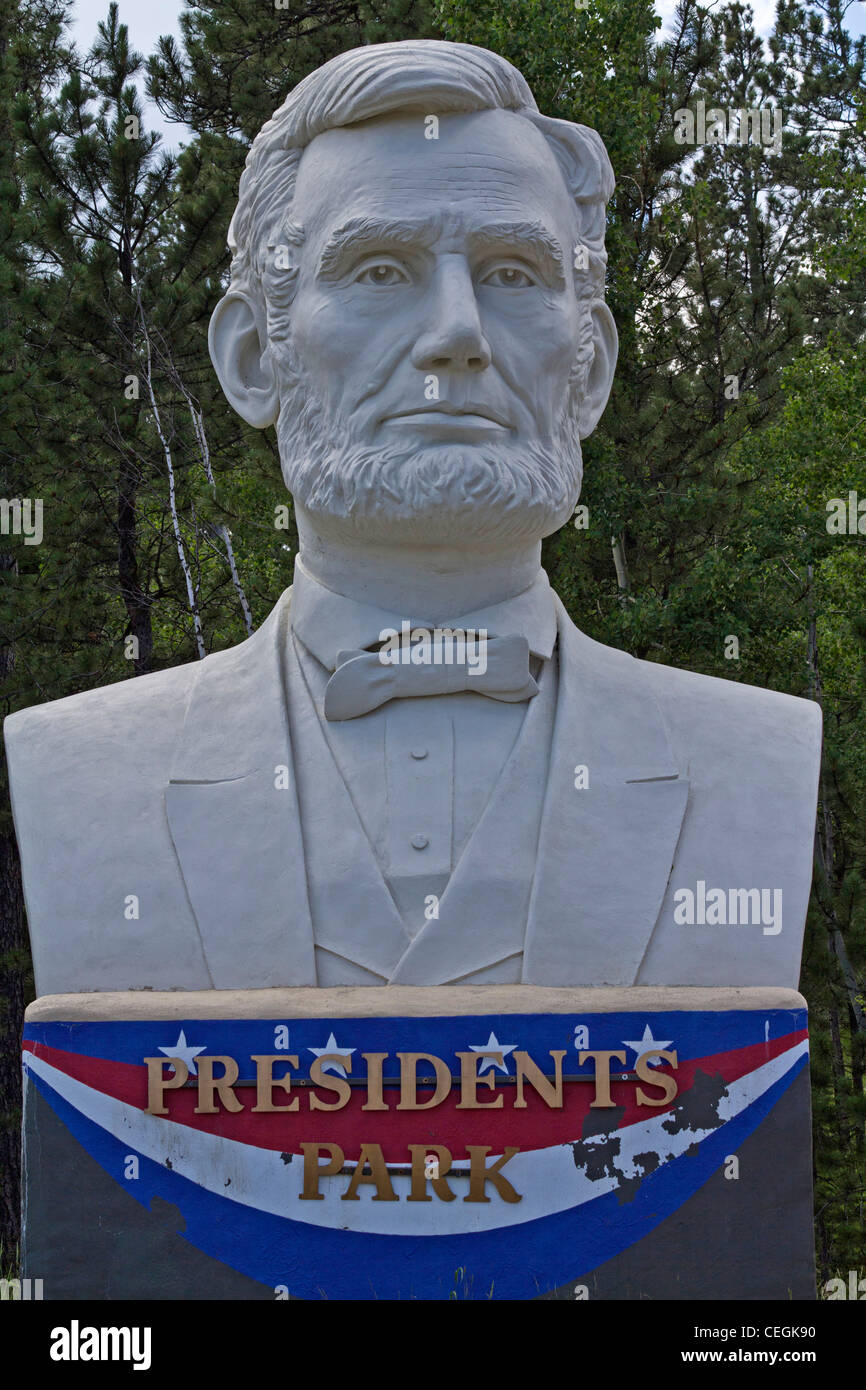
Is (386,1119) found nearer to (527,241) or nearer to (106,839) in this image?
(106,839)

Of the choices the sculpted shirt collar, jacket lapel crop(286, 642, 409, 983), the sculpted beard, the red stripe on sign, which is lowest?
the red stripe on sign

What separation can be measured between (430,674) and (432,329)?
2.31 ft

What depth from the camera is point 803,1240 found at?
344 centimetres

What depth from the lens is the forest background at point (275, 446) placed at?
8.65m

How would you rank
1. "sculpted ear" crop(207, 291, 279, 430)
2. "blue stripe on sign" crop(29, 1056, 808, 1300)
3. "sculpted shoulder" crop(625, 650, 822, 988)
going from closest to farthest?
1. "blue stripe on sign" crop(29, 1056, 808, 1300)
2. "sculpted shoulder" crop(625, 650, 822, 988)
3. "sculpted ear" crop(207, 291, 279, 430)

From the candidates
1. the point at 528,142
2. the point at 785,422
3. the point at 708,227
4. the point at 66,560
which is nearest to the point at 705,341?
the point at 708,227

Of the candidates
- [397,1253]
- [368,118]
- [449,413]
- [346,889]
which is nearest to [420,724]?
[346,889]

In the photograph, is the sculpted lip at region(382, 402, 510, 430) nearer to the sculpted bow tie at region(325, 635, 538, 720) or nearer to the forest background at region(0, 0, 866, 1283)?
the sculpted bow tie at region(325, 635, 538, 720)

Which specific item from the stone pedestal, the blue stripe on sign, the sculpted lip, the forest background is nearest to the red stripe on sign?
the stone pedestal

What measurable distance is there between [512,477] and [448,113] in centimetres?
78

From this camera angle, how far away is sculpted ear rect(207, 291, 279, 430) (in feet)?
13.4

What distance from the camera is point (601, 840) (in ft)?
12.1

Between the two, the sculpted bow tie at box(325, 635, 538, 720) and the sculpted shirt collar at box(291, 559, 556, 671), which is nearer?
the sculpted bow tie at box(325, 635, 538, 720)

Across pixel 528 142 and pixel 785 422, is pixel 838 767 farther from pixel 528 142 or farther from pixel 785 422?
pixel 528 142
